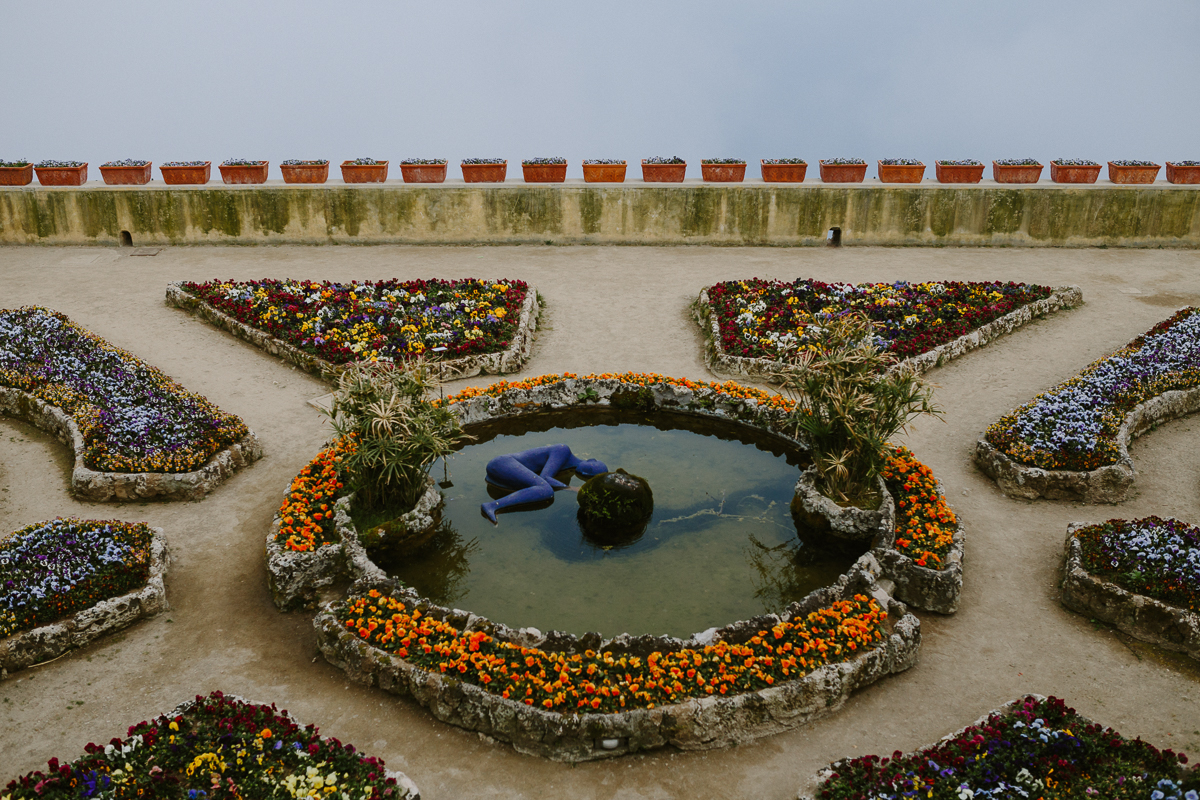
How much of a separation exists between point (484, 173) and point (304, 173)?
431 cm

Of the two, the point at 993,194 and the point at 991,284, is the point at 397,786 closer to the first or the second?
the point at 991,284

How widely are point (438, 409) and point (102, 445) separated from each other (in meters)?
4.15

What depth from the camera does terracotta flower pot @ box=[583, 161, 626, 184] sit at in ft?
64.7

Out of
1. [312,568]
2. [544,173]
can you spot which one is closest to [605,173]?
[544,173]

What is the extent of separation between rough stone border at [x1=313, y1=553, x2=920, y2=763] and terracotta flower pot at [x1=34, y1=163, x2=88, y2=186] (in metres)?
17.8

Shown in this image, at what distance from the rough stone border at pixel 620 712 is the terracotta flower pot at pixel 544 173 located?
14.7m

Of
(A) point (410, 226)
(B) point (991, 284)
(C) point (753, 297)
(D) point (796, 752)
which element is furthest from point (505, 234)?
(D) point (796, 752)

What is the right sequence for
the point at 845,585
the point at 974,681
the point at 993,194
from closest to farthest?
the point at 974,681, the point at 845,585, the point at 993,194

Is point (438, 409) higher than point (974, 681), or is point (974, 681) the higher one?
point (438, 409)

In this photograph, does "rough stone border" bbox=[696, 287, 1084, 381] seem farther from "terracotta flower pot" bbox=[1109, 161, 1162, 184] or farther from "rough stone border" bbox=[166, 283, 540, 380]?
"terracotta flower pot" bbox=[1109, 161, 1162, 184]

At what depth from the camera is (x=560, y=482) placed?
9.16m

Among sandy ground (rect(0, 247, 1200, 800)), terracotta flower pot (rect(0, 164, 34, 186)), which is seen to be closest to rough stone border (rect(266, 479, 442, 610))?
sandy ground (rect(0, 247, 1200, 800))

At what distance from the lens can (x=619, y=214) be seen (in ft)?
63.5

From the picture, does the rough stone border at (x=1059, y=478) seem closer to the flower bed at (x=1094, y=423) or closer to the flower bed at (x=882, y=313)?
the flower bed at (x=1094, y=423)
